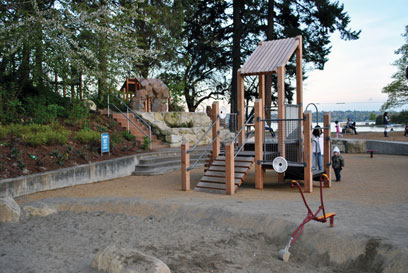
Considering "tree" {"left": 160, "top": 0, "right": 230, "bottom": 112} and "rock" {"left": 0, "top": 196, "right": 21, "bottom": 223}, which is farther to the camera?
"tree" {"left": 160, "top": 0, "right": 230, "bottom": 112}

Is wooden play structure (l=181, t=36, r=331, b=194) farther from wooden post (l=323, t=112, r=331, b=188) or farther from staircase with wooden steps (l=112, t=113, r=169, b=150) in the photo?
staircase with wooden steps (l=112, t=113, r=169, b=150)

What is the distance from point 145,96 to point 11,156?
1124 cm

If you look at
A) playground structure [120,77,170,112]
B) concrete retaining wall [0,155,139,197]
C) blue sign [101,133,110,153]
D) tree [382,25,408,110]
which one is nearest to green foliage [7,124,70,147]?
blue sign [101,133,110,153]

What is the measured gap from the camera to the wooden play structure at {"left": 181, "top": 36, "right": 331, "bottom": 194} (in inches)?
392

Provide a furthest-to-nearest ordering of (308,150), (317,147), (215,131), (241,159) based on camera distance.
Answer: (215,131)
(317,147)
(241,159)
(308,150)

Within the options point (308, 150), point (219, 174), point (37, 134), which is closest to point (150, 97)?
point (37, 134)

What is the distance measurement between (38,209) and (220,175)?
4515mm

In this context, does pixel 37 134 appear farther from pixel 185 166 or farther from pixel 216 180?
pixel 216 180

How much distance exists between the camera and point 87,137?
1455 cm

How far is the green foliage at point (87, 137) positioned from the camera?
14490 mm

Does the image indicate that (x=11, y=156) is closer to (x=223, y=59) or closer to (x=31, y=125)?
(x=31, y=125)

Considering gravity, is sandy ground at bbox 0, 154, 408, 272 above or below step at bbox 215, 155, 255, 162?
below

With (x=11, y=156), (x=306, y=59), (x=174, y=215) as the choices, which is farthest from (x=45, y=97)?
(x=306, y=59)

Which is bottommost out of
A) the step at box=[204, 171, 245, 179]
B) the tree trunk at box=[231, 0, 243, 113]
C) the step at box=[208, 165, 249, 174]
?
the step at box=[204, 171, 245, 179]
